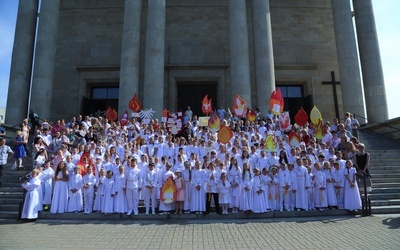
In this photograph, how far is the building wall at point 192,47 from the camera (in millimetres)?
25500

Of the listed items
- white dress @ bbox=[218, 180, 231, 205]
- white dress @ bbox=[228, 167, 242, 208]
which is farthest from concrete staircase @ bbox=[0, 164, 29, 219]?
white dress @ bbox=[228, 167, 242, 208]

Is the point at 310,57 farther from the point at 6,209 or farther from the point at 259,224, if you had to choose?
the point at 6,209

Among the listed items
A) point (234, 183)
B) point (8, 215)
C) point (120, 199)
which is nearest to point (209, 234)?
point (234, 183)

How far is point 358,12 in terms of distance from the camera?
75.3 feet

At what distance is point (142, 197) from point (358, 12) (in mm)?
21430

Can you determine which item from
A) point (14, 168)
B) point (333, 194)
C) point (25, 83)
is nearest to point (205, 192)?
point (333, 194)

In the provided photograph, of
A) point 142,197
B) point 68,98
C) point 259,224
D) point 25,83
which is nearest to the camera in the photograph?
point 259,224

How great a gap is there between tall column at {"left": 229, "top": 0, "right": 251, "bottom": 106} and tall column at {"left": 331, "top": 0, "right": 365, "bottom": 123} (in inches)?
274

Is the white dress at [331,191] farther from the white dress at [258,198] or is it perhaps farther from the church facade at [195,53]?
the church facade at [195,53]

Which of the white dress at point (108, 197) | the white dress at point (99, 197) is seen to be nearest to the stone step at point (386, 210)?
the white dress at point (108, 197)

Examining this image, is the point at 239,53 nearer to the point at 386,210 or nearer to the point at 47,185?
the point at 386,210

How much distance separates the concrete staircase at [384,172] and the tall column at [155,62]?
1254 cm

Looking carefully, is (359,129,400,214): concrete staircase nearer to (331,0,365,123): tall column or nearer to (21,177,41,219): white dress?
(331,0,365,123): tall column

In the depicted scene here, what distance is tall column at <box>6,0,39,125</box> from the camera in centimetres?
2156
